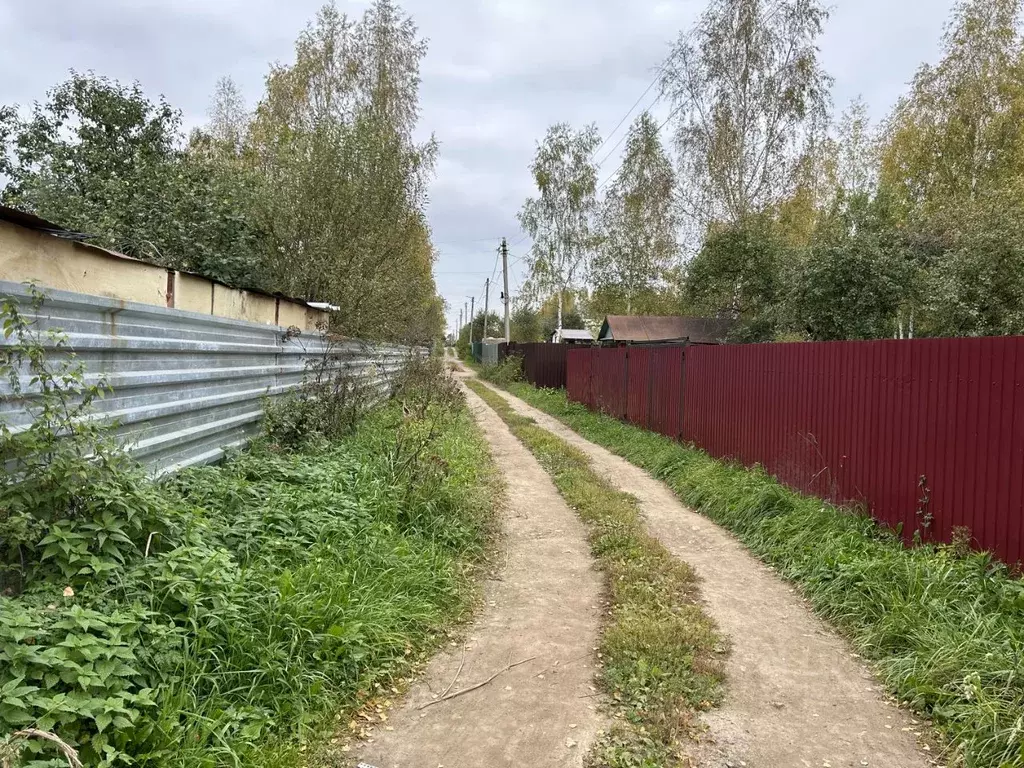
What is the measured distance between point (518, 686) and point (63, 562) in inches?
85.2

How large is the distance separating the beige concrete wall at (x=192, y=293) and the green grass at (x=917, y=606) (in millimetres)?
5175

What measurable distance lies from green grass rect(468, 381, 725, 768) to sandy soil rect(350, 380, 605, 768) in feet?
0.43

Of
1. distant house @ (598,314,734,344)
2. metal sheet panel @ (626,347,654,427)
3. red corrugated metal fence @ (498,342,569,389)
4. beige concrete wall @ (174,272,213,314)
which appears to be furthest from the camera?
red corrugated metal fence @ (498,342,569,389)

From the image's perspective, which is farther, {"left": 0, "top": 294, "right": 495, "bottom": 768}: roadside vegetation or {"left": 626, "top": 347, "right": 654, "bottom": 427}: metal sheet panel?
{"left": 626, "top": 347, "right": 654, "bottom": 427}: metal sheet panel

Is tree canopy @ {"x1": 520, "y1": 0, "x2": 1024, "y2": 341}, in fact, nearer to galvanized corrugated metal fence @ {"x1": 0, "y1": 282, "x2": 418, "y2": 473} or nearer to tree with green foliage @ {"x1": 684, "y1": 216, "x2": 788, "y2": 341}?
tree with green foliage @ {"x1": 684, "y1": 216, "x2": 788, "y2": 341}

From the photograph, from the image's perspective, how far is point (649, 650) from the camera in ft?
11.5

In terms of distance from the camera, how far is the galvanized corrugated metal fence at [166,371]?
118 inches

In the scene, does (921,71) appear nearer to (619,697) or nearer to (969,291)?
(969,291)

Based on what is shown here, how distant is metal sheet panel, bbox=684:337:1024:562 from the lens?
413 cm

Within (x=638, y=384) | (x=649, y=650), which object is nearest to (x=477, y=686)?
(x=649, y=650)

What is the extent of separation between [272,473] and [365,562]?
122 centimetres

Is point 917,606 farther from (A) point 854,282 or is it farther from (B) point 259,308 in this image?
(A) point 854,282

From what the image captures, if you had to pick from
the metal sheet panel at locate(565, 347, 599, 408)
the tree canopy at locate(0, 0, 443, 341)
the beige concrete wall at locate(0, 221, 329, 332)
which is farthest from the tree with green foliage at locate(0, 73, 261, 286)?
the metal sheet panel at locate(565, 347, 599, 408)

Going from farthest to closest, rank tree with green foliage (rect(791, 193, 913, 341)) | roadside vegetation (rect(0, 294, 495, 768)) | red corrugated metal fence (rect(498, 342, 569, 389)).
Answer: red corrugated metal fence (rect(498, 342, 569, 389))
tree with green foliage (rect(791, 193, 913, 341))
roadside vegetation (rect(0, 294, 495, 768))
